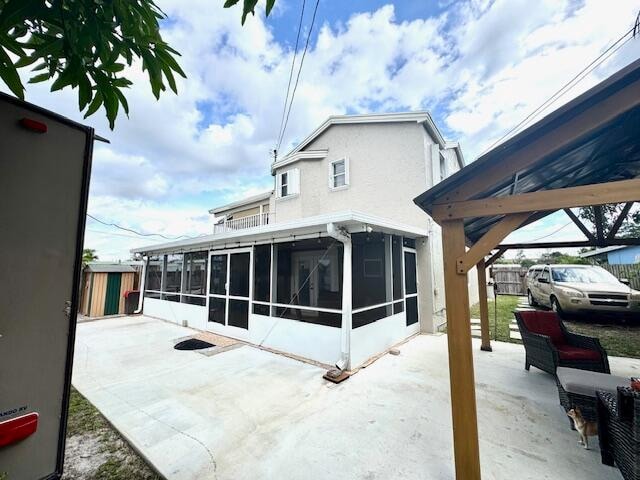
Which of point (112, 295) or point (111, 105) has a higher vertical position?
point (111, 105)

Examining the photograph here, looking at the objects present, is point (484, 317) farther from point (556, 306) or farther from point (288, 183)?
point (288, 183)

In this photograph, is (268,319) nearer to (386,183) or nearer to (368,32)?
(386,183)

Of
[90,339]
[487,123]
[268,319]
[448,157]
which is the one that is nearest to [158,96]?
[268,319]

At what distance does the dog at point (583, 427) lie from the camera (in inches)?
106

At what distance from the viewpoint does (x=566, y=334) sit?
4543 mm

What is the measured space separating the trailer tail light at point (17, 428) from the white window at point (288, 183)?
9728mm

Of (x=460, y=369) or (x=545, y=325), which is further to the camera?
(x=545, y=325)

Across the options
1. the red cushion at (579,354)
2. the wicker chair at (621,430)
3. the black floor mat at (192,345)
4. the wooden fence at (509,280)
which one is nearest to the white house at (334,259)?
the black floor mat at (192,345)

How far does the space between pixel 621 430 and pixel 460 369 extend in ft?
4.31

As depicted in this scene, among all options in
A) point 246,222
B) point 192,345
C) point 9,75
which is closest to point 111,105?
point 9,75

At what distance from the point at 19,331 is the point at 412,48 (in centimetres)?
906

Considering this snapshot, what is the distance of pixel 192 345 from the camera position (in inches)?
264

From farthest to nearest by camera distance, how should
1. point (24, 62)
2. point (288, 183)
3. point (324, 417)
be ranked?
point (288, 183)
point (324, 417)
point (24, 62)

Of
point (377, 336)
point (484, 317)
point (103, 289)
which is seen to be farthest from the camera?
point (103, 289)
